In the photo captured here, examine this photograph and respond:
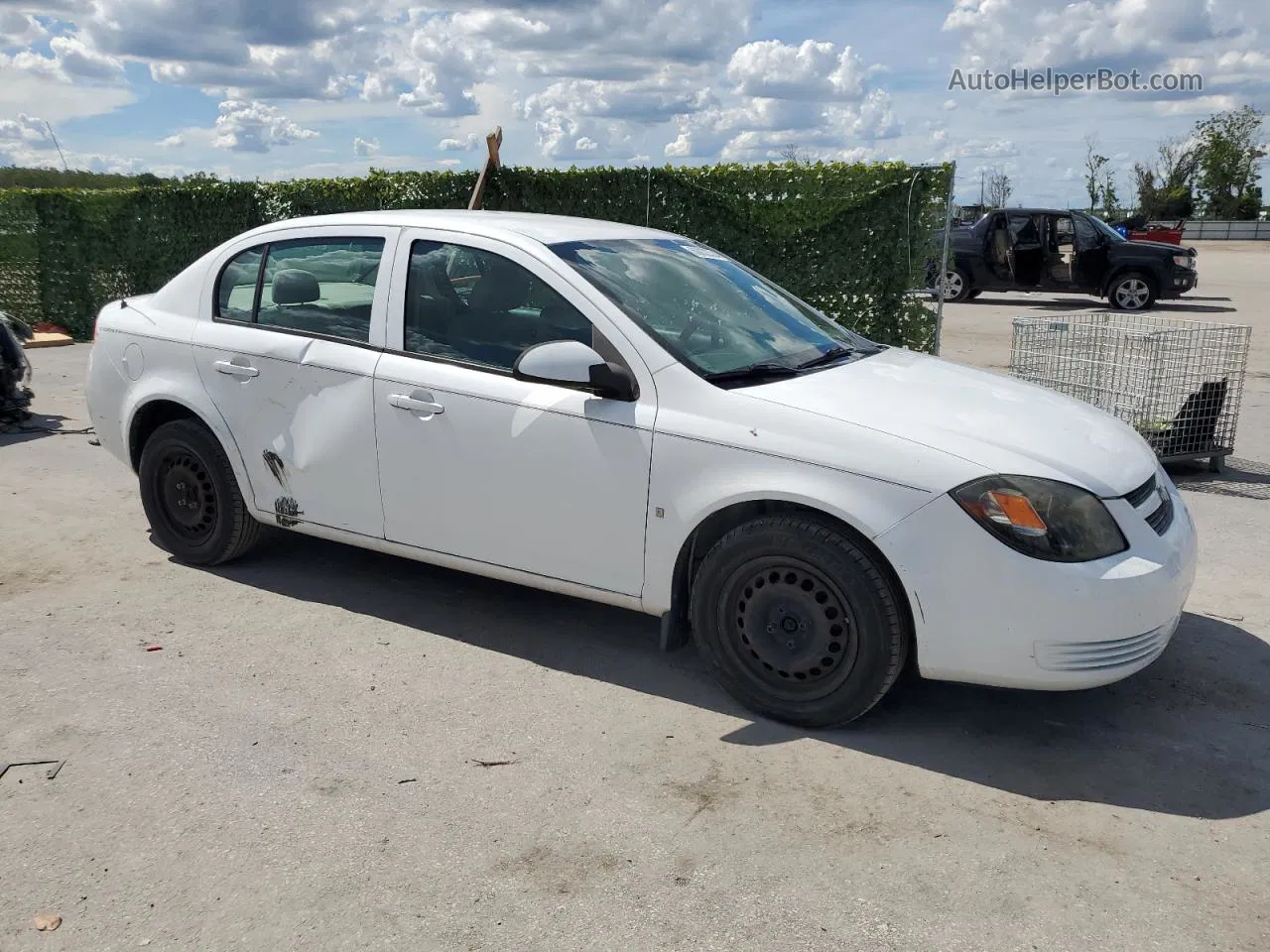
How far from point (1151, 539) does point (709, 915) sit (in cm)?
198

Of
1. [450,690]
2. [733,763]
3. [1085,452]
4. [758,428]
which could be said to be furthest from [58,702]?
[1085,452]

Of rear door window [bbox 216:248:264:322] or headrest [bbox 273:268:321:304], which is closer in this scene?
headrest [bbox 273:268:321:304]

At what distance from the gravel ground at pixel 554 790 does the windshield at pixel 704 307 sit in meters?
1.31

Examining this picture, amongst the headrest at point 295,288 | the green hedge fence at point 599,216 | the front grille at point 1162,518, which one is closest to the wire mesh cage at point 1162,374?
the green hedge fence at point 599,216

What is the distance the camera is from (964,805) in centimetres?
350

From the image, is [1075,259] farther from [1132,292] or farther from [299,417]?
[299,417]

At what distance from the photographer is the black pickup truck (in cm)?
1977

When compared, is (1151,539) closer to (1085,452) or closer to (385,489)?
(1085,452)

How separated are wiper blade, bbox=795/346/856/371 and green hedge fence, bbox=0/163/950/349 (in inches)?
246

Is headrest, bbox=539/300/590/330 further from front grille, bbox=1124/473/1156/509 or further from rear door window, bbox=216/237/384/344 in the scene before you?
front grille, bbox=1124/473/1156/509

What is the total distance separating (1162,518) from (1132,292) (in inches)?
701

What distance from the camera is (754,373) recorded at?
4.20m

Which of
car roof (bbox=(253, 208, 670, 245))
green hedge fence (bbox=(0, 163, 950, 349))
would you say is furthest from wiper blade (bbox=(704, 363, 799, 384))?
green hedge fence (bbox=(0, 163, 950, 349))

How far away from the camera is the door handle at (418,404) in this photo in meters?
4.50
